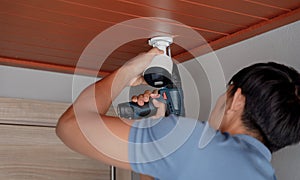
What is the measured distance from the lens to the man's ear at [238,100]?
1.06 m

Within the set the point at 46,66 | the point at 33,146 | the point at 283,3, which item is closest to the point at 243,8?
the point at 283,3

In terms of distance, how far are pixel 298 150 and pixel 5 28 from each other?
0.90m

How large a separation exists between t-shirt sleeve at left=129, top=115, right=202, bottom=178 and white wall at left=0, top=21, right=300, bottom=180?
1.74ft

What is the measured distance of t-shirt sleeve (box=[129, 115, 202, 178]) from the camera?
934 mm

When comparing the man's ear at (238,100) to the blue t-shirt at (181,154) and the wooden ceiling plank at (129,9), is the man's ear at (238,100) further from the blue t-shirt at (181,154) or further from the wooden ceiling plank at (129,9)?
the wooden ceiling plank at (129,9)

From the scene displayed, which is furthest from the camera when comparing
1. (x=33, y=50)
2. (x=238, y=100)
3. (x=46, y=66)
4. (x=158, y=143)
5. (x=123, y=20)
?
(x=46, y=66)

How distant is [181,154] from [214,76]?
2.42ft

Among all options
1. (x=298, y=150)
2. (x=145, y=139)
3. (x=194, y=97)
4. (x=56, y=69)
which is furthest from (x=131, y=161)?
(x=56, y=69)

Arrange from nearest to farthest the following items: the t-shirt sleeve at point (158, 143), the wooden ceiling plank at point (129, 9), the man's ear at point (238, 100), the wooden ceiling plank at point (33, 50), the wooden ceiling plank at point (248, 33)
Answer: the t-shirt sleeve at point (158, 143) < the man's ear at point (238, 100) < the wooden ceiling plank at point (129, 9) < the wooden ceiling plank at point (248, 33) < the wooden ceiling plank at point (33, 50)

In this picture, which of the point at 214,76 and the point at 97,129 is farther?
the point at 214,76

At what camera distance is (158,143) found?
3.06ft

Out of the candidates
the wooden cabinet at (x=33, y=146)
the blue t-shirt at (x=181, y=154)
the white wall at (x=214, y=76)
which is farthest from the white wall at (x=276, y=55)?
the wooden cabinet at (x=33, y=146)

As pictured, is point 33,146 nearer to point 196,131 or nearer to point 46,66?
point 46,66

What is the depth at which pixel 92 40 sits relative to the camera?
5.10 ft
